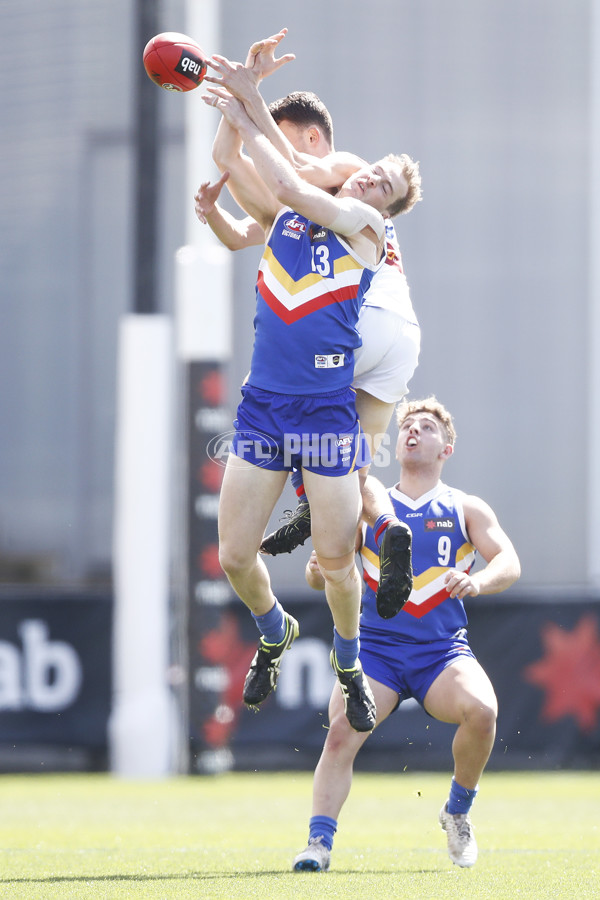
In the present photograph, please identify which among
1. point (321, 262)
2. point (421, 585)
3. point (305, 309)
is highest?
point (321, 262)

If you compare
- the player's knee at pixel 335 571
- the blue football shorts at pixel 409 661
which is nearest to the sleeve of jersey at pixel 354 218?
the player's knee at pixel 335 571

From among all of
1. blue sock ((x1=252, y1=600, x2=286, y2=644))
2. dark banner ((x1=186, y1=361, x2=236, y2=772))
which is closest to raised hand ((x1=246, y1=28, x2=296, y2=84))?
blue sock ((x1=252, y1=600, x2=286, y2=644))

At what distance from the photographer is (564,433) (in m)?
12.2

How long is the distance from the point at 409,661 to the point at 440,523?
56cm

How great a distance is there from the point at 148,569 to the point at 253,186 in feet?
19.0

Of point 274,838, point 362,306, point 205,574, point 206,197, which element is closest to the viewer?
point 206,197

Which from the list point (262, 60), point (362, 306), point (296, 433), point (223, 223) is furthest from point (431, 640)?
point (262, 60)

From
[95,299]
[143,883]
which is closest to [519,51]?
[95,299]

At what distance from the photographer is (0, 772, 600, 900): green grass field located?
14.9 ft

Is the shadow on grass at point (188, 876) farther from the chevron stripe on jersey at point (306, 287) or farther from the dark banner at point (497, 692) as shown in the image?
the dark banner at point (497, 692)

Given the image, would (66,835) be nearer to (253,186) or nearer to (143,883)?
(143,883)

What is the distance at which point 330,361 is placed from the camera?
188 inches

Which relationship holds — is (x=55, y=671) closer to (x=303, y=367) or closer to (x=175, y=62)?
(x=303, y=367)

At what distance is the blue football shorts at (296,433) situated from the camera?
4.74 meters
